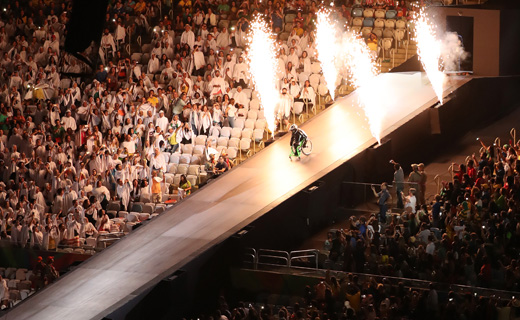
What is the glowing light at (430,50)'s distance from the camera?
1289 inches

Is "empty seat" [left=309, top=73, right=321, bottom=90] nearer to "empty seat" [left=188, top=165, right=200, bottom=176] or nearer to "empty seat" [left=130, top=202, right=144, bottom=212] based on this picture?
"empty seat" [left=188, top=165, right=200, bottom=176]

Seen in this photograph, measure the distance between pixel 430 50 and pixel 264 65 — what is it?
4.21 m

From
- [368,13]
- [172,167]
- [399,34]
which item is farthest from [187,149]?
[368,13]

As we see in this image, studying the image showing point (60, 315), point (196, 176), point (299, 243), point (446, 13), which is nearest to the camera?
point (60, 315)

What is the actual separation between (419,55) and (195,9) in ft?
23.4

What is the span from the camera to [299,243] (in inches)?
1074

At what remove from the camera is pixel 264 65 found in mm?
33344

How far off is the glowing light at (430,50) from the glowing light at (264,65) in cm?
376

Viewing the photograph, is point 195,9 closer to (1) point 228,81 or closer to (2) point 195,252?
(1) point 228,81

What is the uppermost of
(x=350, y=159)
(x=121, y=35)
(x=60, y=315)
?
(x=121, y=35)

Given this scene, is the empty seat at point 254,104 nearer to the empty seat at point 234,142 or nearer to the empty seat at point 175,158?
the empty seat at point 234,142

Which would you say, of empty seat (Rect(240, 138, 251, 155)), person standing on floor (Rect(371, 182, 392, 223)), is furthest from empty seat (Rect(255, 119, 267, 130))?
person standing on floor (Rect(371, 182, 392, 223))

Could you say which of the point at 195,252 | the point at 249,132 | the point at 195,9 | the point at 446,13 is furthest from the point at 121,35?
the point at 195,252

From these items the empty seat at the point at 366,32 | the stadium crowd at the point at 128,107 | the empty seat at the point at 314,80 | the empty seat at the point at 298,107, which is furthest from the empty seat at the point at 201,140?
the empty seat at the point at 366,32
